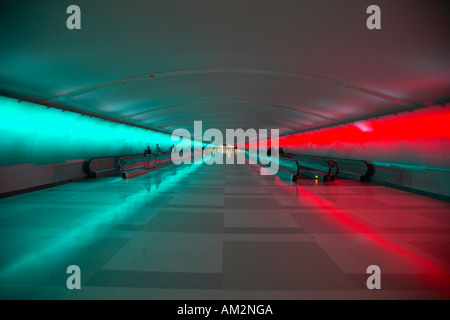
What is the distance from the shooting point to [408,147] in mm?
8531

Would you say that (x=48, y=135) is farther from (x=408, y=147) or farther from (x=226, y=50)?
(x=408, y=147)

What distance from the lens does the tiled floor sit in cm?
235

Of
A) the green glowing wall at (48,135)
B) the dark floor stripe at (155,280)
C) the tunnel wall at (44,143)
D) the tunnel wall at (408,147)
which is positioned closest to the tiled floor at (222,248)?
the dark floor stripe at (155,280)

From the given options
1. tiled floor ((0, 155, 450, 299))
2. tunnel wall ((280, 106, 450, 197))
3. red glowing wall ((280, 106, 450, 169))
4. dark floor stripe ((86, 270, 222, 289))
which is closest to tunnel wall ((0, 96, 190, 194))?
tiled floor ((0, 155, 450, 299))

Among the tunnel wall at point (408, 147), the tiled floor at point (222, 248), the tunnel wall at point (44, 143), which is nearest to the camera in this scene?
the tiled floor at point (222, 248)

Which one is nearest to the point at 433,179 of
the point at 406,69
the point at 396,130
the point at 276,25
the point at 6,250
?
the point at 396,130

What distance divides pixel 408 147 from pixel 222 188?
731cm

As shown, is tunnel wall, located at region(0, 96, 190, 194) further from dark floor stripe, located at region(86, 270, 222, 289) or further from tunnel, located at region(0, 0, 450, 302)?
dark floor stripe, located at region(86, 270, 222, 289)

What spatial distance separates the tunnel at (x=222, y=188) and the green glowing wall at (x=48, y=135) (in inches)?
2.3

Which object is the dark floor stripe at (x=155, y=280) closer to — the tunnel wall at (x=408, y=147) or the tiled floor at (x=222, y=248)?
the tiled floor at (x=222, y=248)

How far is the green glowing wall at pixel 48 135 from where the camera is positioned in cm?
684

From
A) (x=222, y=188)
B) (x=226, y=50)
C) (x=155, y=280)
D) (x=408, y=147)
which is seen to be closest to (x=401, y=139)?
(x=408, y=147)
